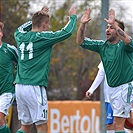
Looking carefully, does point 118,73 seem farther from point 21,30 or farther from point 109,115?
point 109,115

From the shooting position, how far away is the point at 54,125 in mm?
16266

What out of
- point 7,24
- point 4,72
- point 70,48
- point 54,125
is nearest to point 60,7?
point 70,48

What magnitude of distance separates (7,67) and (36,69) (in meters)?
1.22

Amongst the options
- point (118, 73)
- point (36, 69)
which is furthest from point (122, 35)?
point (36, 69)

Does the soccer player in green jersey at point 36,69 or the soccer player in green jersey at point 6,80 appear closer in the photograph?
the soccer player in green jersey at point 36,69

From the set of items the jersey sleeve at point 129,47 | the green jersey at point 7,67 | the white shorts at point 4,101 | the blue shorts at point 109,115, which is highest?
the jersey sleeve at point 129,47

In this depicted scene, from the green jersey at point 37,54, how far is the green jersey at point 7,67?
0.93 meters

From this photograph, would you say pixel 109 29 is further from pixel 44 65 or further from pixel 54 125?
pixel 54 125

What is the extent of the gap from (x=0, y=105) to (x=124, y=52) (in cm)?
236

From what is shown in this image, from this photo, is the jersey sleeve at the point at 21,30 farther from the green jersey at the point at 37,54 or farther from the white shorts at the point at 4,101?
the white shorts at the point at 4,101

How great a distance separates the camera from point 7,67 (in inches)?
435

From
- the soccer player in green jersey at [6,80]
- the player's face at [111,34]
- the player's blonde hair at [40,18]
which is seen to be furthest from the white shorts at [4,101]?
the player's face at [111,34]

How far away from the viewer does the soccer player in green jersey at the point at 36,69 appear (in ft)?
32.5

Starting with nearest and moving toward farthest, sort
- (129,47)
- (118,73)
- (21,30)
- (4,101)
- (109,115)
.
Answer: (129,47) → (118,73) → (21,30) → (4,101) → (109,115)
